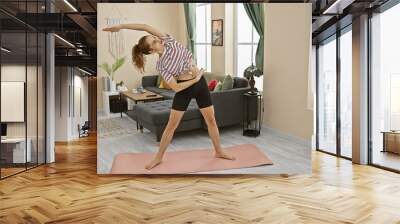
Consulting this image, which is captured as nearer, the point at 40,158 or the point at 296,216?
the point at 296,216

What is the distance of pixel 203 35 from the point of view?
16.9ft

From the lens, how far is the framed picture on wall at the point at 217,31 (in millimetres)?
5241

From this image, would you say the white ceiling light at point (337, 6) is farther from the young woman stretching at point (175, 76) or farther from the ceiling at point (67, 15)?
the young woman stretching at point (175, 76)

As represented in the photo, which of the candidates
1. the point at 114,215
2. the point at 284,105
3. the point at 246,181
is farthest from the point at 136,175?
the point at 284,105

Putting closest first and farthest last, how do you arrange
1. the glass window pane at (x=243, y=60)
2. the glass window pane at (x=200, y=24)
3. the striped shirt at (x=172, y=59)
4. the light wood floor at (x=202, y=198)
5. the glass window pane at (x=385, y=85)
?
the light wood floor at (x=202, y=198) → the striped shirt at (x=172, y=59) → the glass window pane at (x=200, y=24) → the glass window pane at (x=243, y=60) → the glass window pane at (x=385, y=85)

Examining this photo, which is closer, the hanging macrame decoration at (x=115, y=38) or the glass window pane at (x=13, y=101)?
the hanging macrame decoration at (x=115, y=38)

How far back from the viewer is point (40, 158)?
6645mm

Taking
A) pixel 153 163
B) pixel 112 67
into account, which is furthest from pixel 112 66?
pixel 153 163

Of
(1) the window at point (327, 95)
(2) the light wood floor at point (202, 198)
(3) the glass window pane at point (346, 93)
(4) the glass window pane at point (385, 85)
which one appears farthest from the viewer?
(1) the window at point (327, 95)

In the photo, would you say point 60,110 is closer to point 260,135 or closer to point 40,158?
point 40,158

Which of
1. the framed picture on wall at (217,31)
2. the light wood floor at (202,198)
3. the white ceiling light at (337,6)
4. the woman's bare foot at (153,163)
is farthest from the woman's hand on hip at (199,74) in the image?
the white ceiling light at (337,6)

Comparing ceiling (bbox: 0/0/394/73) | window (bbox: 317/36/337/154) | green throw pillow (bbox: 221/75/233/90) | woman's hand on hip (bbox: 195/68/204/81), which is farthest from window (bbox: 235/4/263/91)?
window (bbox: 317/36/337/154)

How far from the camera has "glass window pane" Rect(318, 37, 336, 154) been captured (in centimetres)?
795

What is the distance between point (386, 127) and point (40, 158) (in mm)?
5695
